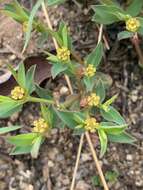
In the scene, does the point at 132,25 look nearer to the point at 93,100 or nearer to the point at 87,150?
the point at 93,100

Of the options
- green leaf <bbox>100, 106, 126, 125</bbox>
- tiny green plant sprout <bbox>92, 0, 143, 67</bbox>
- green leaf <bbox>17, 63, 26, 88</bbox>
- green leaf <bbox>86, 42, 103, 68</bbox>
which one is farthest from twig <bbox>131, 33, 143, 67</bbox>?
green leaf <bbox>17, 63, 26, 88</bbox>

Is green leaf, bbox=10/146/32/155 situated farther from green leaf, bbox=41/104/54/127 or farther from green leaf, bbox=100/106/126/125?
green leaf, bbox=100/106/126/125

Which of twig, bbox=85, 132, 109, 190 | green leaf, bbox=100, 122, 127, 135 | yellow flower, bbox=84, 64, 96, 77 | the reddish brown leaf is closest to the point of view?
green leaf, bbox=100, 122, 127, 135

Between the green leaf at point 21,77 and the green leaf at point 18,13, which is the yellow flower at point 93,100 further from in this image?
the green leaf at point 18,13

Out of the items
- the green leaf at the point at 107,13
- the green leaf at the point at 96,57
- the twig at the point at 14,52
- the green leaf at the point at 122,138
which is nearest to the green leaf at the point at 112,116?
the green leaf at the point at 122,138

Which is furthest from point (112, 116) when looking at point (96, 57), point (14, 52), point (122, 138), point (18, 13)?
point (14, 52)

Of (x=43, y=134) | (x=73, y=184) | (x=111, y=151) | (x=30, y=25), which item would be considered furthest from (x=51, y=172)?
(x=30, y=25)

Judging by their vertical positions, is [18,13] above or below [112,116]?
above

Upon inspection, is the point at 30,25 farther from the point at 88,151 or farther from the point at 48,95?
the point at 88,151
